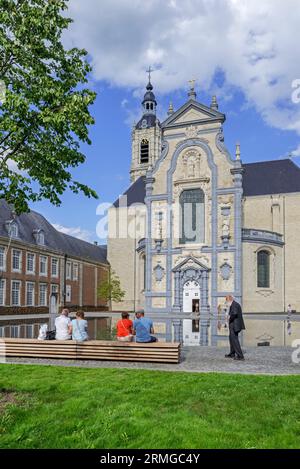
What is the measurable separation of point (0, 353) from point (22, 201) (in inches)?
202

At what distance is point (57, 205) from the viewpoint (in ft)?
28.7

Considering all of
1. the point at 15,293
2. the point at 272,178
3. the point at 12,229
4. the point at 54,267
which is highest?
the point at 272,178

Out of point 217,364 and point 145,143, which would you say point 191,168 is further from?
point 145,143

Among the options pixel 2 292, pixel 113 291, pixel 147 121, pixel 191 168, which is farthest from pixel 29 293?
pixel 147 121

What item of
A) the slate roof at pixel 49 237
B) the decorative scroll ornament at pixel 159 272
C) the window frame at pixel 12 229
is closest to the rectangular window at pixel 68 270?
the slate roof at pixel 49 237

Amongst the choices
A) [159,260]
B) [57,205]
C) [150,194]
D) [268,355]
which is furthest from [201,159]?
[57,205]

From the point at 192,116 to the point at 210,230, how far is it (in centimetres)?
1051

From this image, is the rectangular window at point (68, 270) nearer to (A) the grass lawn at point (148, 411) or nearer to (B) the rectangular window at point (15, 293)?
(B) the rectangular window at point (15, 293)

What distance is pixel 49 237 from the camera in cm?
4338

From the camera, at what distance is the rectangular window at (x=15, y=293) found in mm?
35219

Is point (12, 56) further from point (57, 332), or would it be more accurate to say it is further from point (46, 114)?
point (57, 332)

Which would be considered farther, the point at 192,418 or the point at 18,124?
the point at 18,124

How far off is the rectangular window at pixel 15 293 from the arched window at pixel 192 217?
14.8m

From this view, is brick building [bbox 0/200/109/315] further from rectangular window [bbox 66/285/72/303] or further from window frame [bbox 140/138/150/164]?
window frame [bbox 140/138/150/164]
